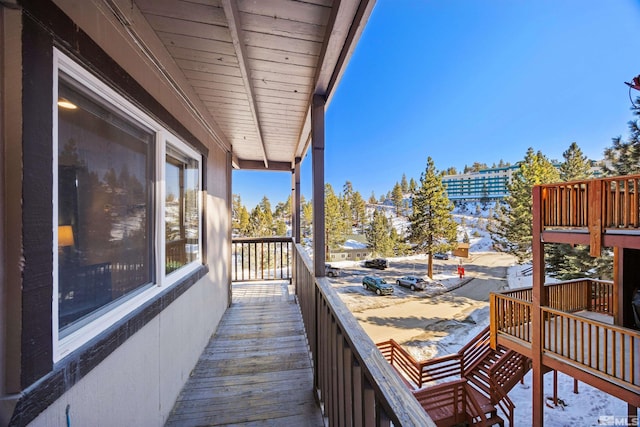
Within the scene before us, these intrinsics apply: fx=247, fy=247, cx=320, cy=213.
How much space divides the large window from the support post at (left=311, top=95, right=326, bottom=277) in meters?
1.08

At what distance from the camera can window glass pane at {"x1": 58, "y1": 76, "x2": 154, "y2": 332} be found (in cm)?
93

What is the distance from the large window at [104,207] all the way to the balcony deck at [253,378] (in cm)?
96

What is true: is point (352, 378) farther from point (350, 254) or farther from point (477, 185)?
point (477, 185)

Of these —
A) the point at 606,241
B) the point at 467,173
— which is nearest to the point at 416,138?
the point at 467,173

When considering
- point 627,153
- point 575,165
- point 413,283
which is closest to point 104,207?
point 627,153

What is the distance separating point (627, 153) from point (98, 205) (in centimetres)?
1022

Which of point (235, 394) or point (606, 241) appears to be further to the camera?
point (606, 241)

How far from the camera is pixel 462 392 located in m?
4.38

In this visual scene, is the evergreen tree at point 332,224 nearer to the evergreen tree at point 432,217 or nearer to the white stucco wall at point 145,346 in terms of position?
the evergreen tree at point 432,217

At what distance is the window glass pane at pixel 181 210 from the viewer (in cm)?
185

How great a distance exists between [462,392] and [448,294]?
10.3m

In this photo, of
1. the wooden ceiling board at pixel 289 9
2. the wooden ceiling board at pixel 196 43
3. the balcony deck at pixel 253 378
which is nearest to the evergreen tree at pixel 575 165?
the balcony deck at pixel 253 378

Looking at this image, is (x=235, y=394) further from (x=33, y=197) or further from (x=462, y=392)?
(x=462, y=392)

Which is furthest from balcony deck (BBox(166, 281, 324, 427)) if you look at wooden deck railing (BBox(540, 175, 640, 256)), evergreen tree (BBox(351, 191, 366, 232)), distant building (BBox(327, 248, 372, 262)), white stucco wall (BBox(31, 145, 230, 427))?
evergreen tree (BBox(351, 191, 366, 232))
